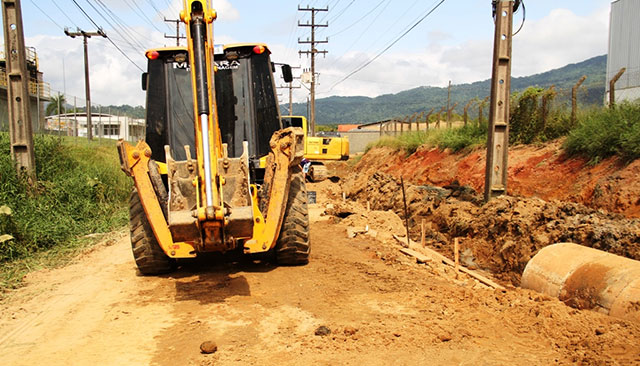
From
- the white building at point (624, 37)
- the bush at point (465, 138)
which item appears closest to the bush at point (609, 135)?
the bush at point (465, 138)

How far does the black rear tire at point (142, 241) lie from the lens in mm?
6258

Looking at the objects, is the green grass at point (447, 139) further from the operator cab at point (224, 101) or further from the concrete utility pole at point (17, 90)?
the concrete utility pole at point (17, 90)

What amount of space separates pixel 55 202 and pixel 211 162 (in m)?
7.19

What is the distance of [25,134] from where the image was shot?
420 inches

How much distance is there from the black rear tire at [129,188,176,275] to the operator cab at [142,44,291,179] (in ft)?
2.40

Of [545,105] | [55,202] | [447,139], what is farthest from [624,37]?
[55,202]

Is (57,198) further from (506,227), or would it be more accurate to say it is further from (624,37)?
(624,37)

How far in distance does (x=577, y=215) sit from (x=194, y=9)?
5.93 m

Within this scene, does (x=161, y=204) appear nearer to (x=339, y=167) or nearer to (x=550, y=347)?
(x=550, y=347)

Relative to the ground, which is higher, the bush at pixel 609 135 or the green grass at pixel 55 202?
the bush at pixel 609 135

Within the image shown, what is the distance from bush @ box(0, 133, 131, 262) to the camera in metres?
8.33

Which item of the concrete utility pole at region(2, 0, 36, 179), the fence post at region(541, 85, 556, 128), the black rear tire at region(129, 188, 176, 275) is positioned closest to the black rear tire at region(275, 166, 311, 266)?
the black rear tire at region(129, 188, 176, 275)

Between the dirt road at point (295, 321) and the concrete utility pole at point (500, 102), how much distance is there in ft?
14.7

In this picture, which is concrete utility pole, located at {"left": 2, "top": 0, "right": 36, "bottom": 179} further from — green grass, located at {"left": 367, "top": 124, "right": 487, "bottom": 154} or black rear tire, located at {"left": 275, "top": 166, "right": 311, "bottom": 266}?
green grass, located at {"left": 367, "top": 124, "right": 487, "bottom": 154}
